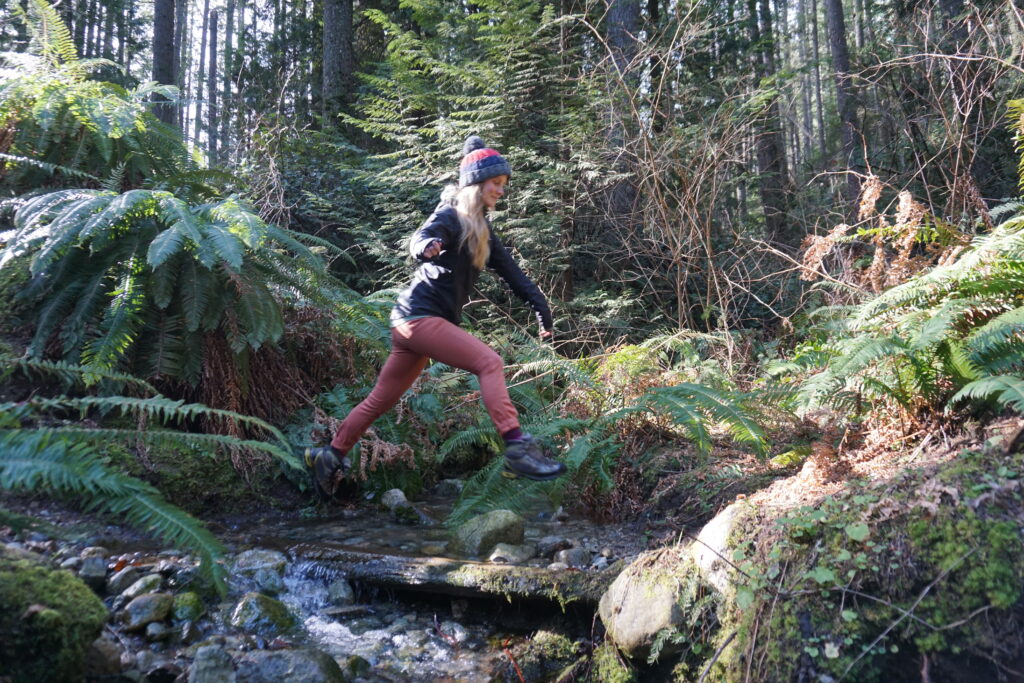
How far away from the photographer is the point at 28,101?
18.0 ft

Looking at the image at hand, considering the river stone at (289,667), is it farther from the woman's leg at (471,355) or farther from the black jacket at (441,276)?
the black jacket at (441,276)

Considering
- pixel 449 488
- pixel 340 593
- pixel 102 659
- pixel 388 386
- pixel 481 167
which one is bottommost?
pixel 449 488

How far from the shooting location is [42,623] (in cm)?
242

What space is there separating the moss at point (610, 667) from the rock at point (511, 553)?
3.12 ft

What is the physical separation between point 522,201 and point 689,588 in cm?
634

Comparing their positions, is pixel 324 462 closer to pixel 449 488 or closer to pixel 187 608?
pixel 187 608

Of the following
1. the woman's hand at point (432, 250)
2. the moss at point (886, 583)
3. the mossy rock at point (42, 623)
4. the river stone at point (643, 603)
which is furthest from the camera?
the woman's hand at point (432, 250)

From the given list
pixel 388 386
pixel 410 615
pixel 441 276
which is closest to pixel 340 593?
pixel 410 615

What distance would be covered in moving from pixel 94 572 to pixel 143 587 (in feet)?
1.05

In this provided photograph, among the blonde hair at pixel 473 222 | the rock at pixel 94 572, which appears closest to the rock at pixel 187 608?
the rock at pixel 94 572

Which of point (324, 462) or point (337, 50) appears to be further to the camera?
point (337, 50)

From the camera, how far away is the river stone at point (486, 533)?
13.8ft

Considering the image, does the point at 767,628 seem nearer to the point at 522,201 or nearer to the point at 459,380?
the point at 459,380

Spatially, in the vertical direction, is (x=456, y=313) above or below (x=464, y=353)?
above
